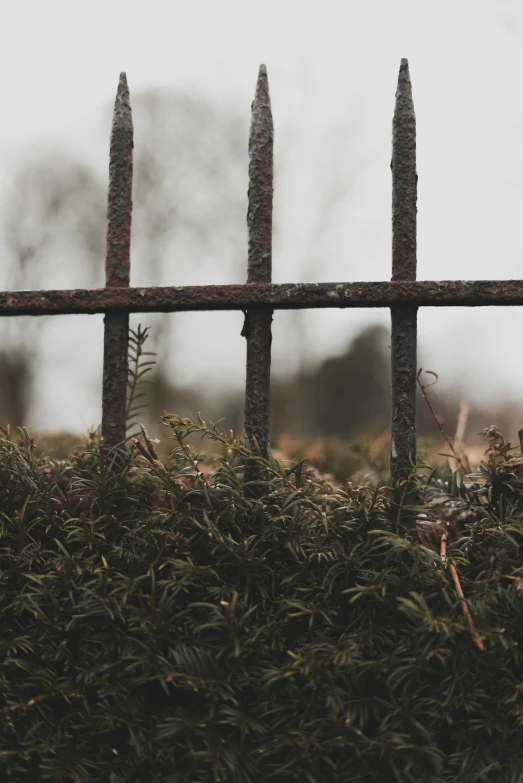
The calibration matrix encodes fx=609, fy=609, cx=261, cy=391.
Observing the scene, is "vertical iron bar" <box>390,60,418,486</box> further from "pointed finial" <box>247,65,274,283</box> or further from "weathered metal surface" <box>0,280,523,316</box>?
"pointed finial" <box>247,65,274,283</box>

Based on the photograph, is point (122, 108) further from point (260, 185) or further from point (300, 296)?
point (300, 296)

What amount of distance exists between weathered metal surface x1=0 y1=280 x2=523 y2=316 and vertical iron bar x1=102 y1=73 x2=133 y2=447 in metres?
0.07

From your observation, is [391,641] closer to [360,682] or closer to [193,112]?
[360,682]

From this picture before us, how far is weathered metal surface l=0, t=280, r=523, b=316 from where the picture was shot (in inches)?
68.8

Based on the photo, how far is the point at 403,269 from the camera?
5.93 ft

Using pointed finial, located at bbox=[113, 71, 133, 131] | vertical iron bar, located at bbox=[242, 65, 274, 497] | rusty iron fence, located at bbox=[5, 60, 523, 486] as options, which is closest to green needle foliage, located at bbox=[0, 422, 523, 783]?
vertical iron bar, located at bbox=[242, 65, 274, 497]

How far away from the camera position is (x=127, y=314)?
1896mm

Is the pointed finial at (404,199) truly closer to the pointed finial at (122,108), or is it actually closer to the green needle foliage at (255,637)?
the green needle foliage at (255,637)

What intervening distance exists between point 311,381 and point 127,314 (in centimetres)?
1183

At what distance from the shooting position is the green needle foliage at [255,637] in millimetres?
1398

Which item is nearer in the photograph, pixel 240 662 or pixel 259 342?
pixel 240 662

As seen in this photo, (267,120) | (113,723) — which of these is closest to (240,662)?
(113,723)

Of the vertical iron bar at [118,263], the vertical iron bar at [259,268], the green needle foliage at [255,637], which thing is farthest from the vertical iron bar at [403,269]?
the vertical iron bar at [118,263]

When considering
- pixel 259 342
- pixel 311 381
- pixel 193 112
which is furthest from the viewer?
pixel 311 381
